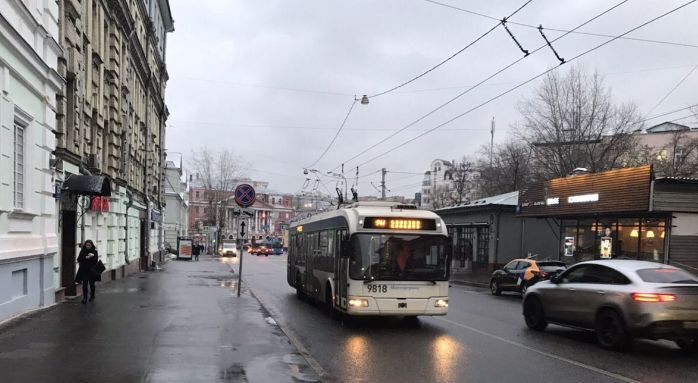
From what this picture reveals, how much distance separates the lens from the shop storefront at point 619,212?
20.8 meters

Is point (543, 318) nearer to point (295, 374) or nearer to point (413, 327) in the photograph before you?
point (413, 327)

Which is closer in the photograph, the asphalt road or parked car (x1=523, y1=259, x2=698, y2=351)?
the asphalt road

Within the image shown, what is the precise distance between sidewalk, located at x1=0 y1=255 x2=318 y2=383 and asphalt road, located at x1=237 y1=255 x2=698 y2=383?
2.39 feet

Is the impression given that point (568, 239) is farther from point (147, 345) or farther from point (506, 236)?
point (147, 345)

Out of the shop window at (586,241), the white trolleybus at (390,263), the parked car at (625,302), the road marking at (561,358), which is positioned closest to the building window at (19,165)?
the white trolleybus at (390,263)

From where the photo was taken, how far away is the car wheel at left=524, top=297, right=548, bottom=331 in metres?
12.1

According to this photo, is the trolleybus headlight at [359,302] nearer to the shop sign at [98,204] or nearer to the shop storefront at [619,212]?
the shop sign at [98,204]

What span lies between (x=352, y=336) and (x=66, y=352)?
5030mm

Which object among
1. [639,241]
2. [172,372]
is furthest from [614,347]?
[639,241]

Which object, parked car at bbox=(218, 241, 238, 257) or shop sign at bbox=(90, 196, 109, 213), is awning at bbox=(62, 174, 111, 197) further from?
parked car at bbox=(218, 241, 238, 257)

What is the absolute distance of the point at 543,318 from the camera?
39.5 ft

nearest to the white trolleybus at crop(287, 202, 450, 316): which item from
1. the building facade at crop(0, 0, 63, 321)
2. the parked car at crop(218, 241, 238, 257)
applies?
the building facade at crop(0, 0, 63, 321)

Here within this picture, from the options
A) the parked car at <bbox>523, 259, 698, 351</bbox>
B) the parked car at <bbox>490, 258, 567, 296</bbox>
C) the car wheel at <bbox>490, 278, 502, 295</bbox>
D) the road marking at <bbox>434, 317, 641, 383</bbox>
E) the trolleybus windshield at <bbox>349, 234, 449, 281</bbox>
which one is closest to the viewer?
the road marking at <bbox>434, 317, 641, 383</bbox>

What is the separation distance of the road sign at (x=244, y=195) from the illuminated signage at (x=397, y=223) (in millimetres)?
6508
